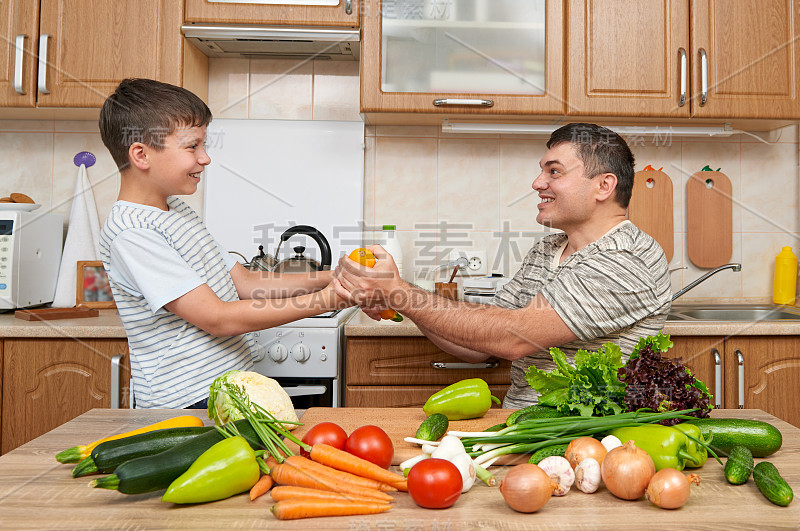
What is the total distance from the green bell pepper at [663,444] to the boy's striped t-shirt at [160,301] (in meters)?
0.94

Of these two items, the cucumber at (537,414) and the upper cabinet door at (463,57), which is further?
the upper cabinet door at (463,57)

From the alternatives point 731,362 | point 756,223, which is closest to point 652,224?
point 756,223

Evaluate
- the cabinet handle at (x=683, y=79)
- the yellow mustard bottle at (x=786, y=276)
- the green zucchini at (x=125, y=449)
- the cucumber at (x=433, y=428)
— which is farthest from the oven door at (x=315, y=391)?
the yellow mustard bottle at (x=786, y=276)

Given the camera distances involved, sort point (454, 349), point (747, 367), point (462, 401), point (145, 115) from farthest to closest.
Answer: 1. point (747, 367)
2. point (454, 349)
3. point (145, 115)
4. point (462, 401)

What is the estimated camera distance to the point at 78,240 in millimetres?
2441

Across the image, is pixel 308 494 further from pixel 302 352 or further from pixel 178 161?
pixel 302 352

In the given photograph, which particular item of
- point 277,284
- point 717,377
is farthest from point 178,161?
point 717,377

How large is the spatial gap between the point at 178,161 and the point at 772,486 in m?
1.29

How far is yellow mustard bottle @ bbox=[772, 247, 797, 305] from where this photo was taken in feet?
8.43

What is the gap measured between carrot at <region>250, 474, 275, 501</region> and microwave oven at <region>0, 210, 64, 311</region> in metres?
1.74

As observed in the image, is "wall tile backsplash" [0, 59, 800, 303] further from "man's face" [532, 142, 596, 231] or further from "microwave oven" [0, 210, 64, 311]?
"man's face" [532, 142, 596, 231]

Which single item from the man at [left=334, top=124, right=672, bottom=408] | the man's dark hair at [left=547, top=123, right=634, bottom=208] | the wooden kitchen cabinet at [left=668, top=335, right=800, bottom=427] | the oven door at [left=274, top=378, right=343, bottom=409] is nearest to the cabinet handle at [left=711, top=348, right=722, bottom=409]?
the wooden kitchen cabinet at [left=668, top=335, right=800, bottom=427]

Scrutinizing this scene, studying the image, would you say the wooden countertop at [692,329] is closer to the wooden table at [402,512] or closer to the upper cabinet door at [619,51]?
the upper cabinet door at [619,51]

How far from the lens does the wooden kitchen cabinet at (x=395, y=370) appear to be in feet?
6.59
